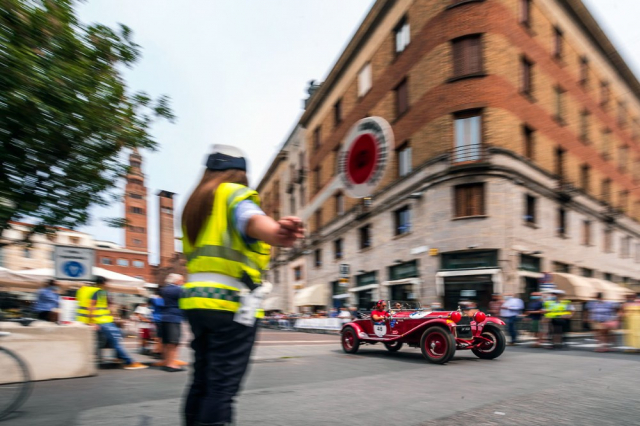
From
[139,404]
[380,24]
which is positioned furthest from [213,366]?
[380,24]

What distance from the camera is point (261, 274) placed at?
2.39 metres

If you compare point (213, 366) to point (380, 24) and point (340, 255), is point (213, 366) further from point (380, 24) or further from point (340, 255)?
point (340, 255)

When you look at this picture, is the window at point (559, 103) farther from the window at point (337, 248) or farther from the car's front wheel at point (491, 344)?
the car's front wheel at point (491, 344)

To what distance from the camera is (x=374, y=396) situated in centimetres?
505

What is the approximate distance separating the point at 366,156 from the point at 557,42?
1929cm

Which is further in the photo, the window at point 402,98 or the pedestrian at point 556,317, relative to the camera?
the window at point 402,98

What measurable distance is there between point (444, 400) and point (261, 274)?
327 centimetres

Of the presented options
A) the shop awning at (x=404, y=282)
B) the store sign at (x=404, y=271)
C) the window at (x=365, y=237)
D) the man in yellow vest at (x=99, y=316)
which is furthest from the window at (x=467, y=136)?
the man in yellow vest at (x=99, y=316)

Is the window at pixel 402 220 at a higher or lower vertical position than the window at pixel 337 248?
higher

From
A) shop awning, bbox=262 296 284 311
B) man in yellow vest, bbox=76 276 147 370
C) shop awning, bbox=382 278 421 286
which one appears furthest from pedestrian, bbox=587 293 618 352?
shop awning, bbox=262 296 284 311

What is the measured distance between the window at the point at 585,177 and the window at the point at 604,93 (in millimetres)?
5032

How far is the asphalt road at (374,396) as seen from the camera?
402cm

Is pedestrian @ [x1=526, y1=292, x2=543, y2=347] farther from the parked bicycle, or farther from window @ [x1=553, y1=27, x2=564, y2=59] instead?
window @ [x1=553, y1=27, x2=564, y2=59]

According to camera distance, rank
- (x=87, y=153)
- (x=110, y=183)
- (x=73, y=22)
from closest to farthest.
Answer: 1. (x=73, y=22)
2. (x=87, y=153)
3. (x=110, y=183)
